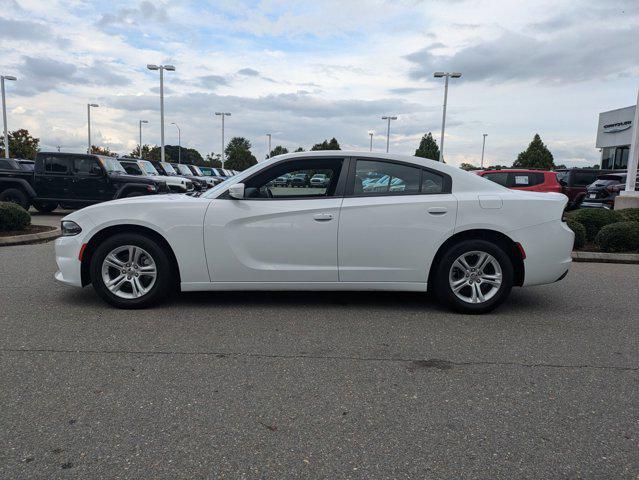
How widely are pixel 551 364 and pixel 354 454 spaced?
2.00 meters

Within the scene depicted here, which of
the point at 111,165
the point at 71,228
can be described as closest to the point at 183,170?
the point at 111,165

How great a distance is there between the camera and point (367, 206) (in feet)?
16.3

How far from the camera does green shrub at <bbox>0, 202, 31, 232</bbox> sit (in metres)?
9.66

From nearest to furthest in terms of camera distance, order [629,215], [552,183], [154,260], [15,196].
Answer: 1. [154,260]
2. [629,215]
3. [15,196]
4. [552,183]

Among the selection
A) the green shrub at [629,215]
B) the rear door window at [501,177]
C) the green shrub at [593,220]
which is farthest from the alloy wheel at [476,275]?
the rear door window at [501,177]

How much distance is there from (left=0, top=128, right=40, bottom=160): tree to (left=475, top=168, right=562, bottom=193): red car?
47856 millimetres

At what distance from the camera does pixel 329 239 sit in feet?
16.2

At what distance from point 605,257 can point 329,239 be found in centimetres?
607

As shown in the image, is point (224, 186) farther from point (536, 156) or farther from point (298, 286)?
point (536, 156)

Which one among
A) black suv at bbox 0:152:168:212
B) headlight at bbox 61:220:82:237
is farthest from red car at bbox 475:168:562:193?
headlight at bbox 61:220:82:237

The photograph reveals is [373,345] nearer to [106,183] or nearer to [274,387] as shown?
[274,387]

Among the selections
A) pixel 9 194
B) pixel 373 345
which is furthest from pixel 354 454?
pixel 9 194

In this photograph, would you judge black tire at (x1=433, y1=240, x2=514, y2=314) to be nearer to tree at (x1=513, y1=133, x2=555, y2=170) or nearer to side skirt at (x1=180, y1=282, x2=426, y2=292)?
side skirt at (x1=180, y1=282, x2=426, y2=292)

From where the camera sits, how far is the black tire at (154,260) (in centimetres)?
496
